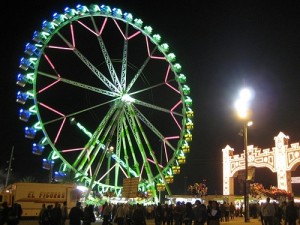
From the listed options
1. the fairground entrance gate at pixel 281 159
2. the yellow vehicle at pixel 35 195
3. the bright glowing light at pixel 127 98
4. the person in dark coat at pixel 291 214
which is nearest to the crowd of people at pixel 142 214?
the person in dark coat at pixel 291 214

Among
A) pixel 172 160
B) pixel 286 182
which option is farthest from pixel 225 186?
pixel 172 160

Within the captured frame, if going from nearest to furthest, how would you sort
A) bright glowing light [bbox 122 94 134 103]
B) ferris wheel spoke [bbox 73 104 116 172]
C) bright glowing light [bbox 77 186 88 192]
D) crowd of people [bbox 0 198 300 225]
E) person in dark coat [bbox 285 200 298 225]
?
crowd of people [bbox 0 198 300 225] < person in dark coat [bbox 285 200 298 225] < bright glowing light [bbox 77 186 88 192] < ferris wheel spoke [bbox 73 104 116 172] < bright glowing light [bbox 122 94 134 103]

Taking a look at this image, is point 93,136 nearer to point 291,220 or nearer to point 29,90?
point 29,90

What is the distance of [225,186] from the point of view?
58.5m

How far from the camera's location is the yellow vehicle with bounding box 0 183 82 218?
27578 millimetres

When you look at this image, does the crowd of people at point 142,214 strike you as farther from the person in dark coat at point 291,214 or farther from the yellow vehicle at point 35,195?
the yellow vehicle at point 35,195

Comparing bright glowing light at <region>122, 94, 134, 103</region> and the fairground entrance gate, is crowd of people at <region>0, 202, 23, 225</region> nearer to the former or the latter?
bright glowing light at <region>122, 94, 134, 103</region>

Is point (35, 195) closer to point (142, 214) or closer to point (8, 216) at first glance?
point (8, 216)

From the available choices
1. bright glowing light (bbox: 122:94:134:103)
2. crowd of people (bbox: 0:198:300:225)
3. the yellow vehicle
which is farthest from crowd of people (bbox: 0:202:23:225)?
bright glowing light (bbox: 122:94:134:103)

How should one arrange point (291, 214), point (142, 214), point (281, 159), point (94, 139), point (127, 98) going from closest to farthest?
point (142, 214), point (291, 214), point (94, 139), point (127, 98), point (281, 159)

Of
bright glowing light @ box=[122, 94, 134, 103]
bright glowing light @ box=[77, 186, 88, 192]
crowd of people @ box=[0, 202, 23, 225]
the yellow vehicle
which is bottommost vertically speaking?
crowd of people @ box=[0, 202, 23, 225]

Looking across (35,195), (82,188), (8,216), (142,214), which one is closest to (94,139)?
(82,188)

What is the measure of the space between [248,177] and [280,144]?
87.0ft

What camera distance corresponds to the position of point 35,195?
1099 inches
